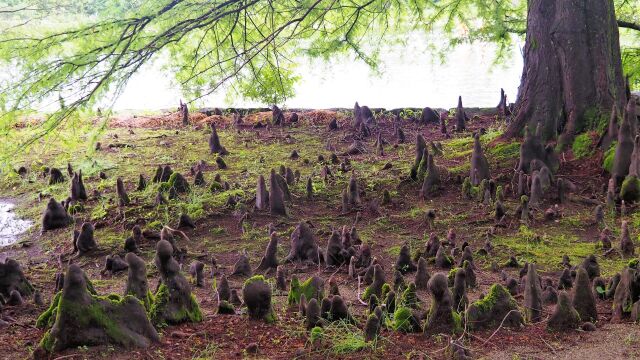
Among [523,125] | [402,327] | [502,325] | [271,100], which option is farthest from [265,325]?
A: [271,100]

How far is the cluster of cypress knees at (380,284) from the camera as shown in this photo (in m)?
3.78

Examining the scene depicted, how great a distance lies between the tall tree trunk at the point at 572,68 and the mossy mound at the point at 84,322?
21.3ft

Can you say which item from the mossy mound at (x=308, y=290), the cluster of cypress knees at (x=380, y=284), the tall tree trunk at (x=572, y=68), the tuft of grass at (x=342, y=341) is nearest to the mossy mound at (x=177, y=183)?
the cluster of cypress knees at (x=380, y=284)

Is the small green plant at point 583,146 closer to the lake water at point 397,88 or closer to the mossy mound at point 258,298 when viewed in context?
the mossy mound at point 258,298

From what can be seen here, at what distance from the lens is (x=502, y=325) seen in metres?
4.07

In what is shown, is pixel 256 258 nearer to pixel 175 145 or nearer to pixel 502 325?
pixel 502 325

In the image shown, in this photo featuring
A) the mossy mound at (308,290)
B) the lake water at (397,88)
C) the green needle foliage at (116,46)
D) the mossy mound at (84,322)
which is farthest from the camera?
the lake water at (397,88)

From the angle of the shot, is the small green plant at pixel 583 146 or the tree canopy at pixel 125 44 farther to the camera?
→ the small green plant at pixel 583 146

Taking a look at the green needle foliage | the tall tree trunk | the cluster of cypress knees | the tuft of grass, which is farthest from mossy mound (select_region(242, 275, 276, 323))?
the tall tree trunk

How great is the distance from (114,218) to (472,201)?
4.12m

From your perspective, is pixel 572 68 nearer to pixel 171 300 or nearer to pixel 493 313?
pixel 493 313

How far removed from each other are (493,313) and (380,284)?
1.00 metres

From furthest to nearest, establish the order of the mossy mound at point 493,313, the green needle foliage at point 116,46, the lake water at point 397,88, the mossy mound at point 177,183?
1. the lake water at point 397,88
2. the mossy mound at point 177,183
3. the green needle foliage at point 116,46
4. the mossy mound at point 493,313

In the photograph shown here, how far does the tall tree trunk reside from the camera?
8625mm
